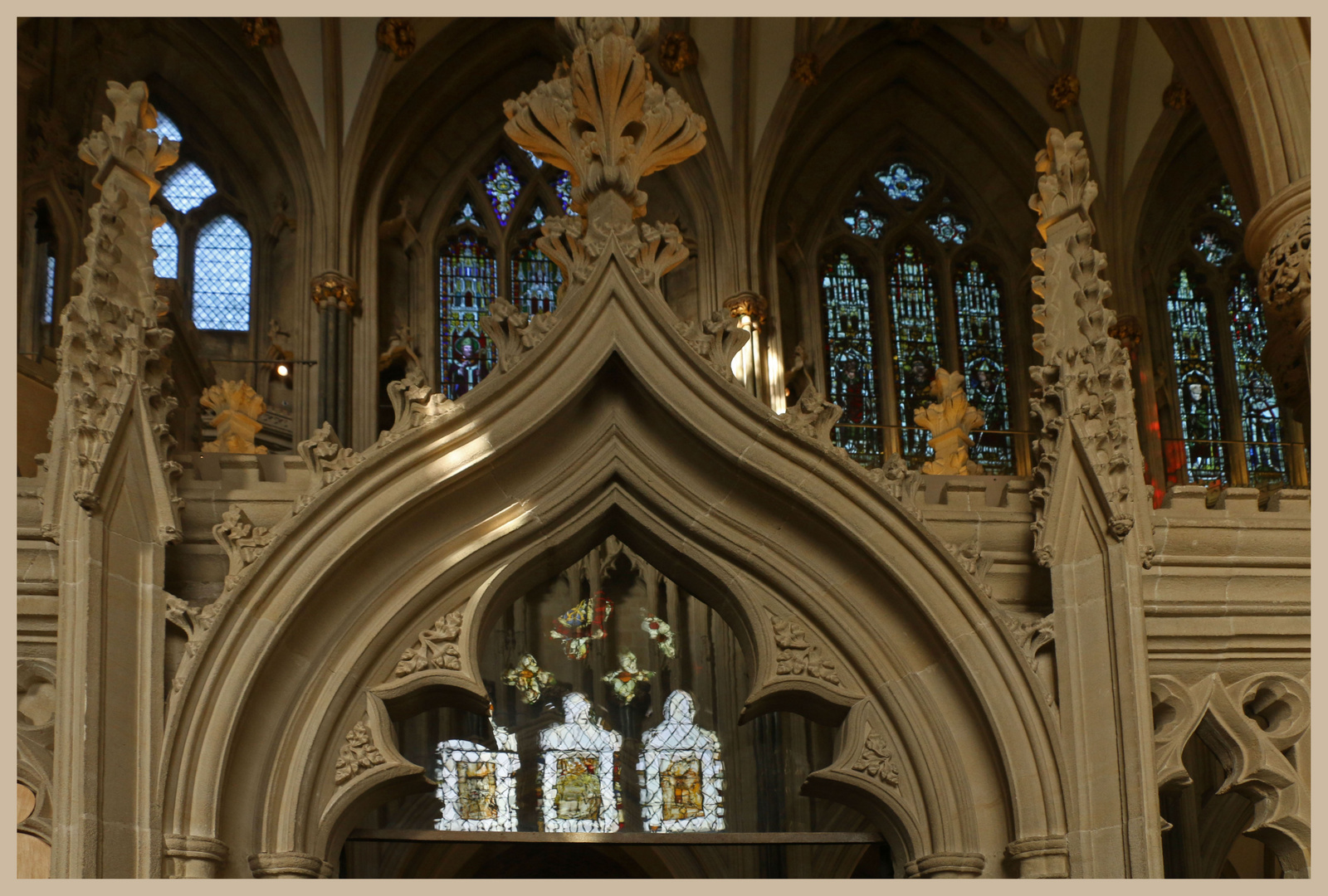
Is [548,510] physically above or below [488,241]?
below

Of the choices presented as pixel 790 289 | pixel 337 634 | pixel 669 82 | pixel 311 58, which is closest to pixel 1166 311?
pixel 790 289

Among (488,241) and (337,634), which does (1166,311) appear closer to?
(488,241)

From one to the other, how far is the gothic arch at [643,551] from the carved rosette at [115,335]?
68 centimetres

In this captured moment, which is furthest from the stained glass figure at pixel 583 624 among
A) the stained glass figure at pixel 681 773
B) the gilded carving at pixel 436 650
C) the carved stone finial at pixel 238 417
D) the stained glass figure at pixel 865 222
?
the gilded carving at pixel 436 650

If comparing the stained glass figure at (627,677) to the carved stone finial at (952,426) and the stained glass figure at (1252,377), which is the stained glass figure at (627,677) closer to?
the carved stone finial at (952,426)

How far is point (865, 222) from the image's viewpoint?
18.8m

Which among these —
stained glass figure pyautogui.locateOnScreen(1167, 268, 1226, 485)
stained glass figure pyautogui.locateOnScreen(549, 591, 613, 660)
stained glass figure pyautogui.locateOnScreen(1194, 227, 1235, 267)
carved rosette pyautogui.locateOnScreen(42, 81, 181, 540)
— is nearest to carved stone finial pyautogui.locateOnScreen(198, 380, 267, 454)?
carved rosette pyautogui.locateOnScreen(42, 81, 181, 540)

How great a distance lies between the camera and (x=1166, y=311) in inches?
726

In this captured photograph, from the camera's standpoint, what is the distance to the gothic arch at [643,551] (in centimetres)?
687

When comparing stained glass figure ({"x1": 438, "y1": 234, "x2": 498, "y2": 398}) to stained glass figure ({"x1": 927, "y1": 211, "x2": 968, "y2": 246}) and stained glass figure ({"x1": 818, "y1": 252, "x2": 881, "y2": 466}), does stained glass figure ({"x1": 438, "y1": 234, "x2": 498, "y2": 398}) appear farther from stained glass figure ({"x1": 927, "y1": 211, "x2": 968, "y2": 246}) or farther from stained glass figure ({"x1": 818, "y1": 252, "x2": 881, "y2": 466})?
stained glass figure ({"x1": 927, "y1": 211, "x2": 968, "y2": 246})

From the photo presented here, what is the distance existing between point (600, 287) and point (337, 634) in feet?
5.76

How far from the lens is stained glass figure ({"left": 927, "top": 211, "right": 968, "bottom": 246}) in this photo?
18844 millimetres

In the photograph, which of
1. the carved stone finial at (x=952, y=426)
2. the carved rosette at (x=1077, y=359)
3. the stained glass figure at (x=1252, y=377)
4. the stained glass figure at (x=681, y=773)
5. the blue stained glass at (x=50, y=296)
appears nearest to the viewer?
the carved rosette at (x=1077, y=359)

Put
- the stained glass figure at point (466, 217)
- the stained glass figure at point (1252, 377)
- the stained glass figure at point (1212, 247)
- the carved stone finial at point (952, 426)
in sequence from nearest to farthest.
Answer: the carved stone finial at point (952, 426), the stained glass figure at point (1252, 377), the stained glass figure at point (466, 217), the stained glass figure at point (1212, 247)
